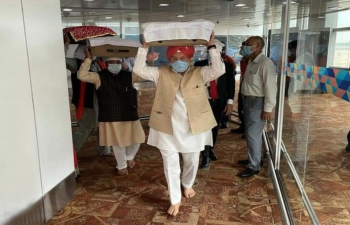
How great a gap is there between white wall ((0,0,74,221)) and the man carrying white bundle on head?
0.54 m

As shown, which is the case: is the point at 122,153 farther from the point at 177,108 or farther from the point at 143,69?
the point at 143,69

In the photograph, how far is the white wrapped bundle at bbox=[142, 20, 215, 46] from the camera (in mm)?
2158

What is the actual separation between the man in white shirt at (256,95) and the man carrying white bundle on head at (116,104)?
1.17 m

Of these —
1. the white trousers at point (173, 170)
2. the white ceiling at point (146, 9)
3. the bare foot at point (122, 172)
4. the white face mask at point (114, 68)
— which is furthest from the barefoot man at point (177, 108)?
the white ceiling at point (146, 9)

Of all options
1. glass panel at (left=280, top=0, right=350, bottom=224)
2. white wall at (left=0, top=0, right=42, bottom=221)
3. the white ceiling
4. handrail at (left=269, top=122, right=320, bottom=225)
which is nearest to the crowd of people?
glass panel at (left=280, top=0, right=350, bottom=224)

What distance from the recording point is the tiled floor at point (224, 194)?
232cm

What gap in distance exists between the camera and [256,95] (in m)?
3.08

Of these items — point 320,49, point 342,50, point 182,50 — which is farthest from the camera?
point 182,50

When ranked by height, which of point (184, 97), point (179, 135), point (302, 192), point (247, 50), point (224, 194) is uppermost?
point (247, 50)

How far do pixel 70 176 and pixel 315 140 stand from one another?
2184mm

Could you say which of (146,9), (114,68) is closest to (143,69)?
(114,68)

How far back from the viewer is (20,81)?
2.06 meters

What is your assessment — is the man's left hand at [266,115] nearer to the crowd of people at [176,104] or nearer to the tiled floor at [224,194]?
the crowd of people at [176,104]

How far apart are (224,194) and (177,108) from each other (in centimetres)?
101
